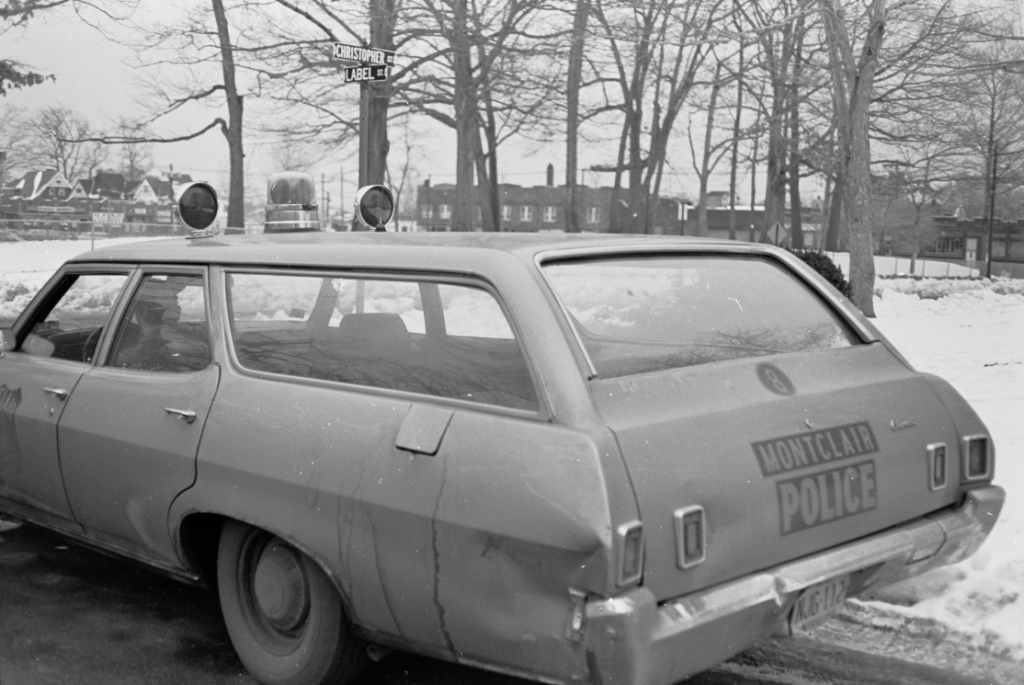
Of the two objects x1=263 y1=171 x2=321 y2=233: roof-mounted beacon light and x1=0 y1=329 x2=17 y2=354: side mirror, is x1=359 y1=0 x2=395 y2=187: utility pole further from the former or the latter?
x1=0 y1=329 x2=17 y2=354: side mirror

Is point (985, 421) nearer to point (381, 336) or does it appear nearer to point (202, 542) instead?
point (381, 336)

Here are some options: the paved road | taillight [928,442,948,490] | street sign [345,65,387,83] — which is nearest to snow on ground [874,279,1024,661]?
the paved road

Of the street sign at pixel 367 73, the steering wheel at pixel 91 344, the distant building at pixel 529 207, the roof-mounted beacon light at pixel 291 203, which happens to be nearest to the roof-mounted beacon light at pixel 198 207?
the roof-mounted beacon light at pixel 291 203

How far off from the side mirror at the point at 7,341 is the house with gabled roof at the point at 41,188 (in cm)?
2607

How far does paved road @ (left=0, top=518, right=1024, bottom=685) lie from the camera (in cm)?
361

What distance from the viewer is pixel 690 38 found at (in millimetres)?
15602

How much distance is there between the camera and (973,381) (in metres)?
9.70

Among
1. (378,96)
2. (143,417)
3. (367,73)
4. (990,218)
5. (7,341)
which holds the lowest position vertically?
(143,417)

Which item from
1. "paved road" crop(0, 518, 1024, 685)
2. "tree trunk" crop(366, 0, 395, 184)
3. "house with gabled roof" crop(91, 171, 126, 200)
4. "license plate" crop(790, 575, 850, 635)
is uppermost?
"house with gabled roof" crop(91, 171, 126, 200)

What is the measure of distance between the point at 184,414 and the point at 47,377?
1.10 m

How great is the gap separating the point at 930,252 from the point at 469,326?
4599 cm

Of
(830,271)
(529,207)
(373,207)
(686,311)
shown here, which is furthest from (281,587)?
(529,207)

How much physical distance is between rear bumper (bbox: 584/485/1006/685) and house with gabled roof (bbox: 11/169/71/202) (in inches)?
1143

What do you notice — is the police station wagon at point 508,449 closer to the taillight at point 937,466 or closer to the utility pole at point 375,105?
the taillight at point 937,466
